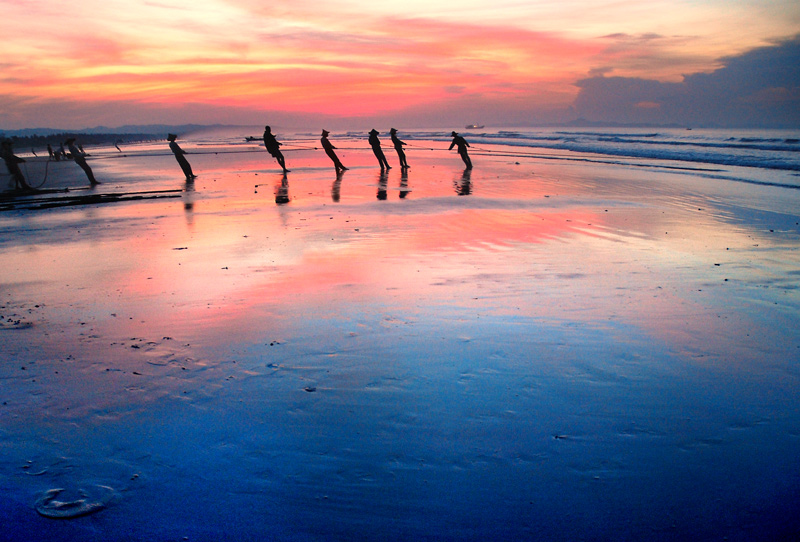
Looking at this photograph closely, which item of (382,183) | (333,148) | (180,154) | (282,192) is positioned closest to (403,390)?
(282,192)

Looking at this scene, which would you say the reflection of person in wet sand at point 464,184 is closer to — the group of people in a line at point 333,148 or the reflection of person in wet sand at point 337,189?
the group of people in a line at point 333,148

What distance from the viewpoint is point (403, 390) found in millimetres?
3752

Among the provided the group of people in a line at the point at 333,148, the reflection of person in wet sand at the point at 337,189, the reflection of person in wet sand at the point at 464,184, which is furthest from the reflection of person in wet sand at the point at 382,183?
the reflection of person in wet sand at the point at 464,184

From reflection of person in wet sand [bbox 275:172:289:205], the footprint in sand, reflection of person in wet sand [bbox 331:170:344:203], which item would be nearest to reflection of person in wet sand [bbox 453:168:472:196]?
reflection of person in wet sand [bbox 331:170:344:203]

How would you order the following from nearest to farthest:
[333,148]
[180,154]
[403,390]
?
[403,390] < [180,154] < [333,148]

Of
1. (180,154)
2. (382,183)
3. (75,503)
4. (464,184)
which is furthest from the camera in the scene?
(180,154)

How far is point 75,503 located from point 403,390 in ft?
6.69

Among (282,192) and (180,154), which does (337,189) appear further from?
(180,154)

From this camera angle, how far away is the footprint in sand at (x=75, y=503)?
8.34ft

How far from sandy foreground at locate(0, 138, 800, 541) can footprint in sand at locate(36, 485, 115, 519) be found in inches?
0.4

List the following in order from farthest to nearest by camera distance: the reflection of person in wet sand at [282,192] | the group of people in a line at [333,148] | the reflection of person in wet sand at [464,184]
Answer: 1. the group of people in a line at [333,148]
2. the reflection of person in wet sand at [464,184]
3. the reflection of person in wet sand at [282,192]

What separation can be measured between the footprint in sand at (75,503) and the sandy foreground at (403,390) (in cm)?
1

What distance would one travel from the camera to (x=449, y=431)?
322 cm

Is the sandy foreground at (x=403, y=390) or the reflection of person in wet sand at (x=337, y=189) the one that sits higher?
the reflection of person in wet sand at (x=337, y=189)
